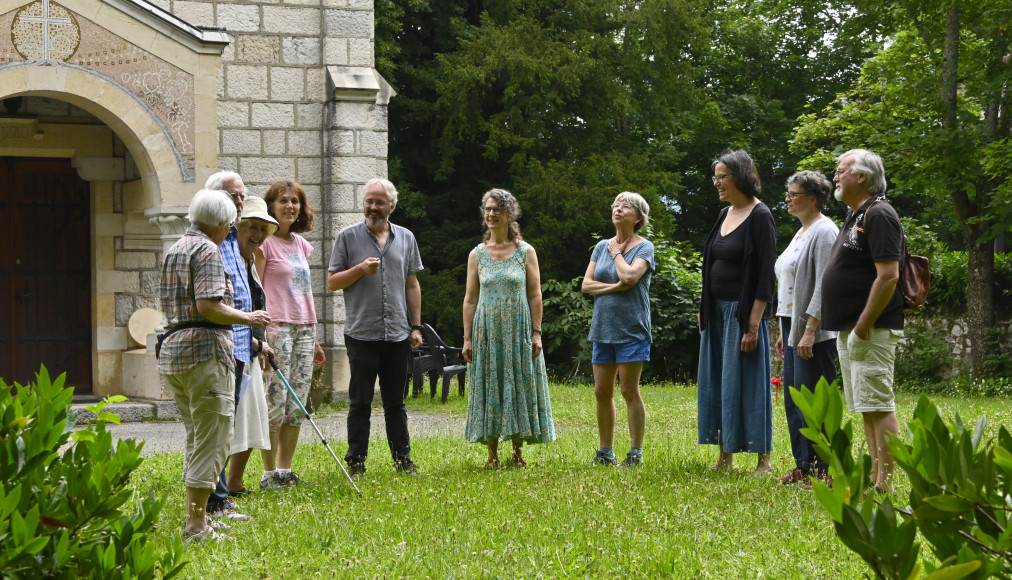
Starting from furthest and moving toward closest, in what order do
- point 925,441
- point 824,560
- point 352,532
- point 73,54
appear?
point 73,54, point 352,532, point 824,560, point 925,441

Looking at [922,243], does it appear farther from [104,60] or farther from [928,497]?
[928,497]

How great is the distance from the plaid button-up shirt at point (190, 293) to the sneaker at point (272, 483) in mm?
1665

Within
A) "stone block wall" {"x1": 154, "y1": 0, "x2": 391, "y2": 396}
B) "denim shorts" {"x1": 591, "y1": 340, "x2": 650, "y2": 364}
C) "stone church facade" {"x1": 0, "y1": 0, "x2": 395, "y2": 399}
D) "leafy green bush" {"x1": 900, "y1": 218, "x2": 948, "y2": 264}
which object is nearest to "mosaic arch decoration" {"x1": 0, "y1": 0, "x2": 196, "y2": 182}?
"stone church facade" {"x1": 0, "y1": 0, "x2": 395, "y2": 399}

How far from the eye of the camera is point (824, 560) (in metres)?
4.01

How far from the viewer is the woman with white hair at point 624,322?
636cm

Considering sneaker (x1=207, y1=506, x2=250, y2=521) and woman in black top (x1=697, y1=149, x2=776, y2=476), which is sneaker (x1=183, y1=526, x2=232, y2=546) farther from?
woman in black top (x1=697, y1=149, x2=776, y2=476)

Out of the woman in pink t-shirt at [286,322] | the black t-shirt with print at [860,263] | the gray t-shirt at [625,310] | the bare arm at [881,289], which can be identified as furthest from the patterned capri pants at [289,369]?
the bare arm at [881,289]

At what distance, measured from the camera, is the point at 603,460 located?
647cm

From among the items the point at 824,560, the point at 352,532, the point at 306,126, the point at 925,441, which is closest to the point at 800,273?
the point at 824,560

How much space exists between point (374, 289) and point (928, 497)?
15.8 feet

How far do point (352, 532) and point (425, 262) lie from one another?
15.7 metres

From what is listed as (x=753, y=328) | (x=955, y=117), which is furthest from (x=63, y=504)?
(x=955, y=117)

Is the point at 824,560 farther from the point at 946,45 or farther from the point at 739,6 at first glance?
the point at 739,6

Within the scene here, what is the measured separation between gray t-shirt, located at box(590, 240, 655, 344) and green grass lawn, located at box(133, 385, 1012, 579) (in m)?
0.83
